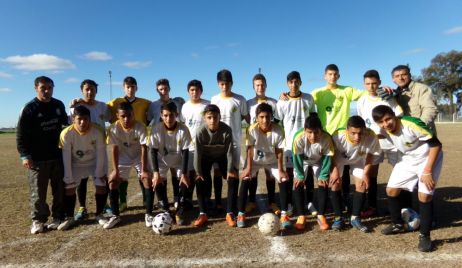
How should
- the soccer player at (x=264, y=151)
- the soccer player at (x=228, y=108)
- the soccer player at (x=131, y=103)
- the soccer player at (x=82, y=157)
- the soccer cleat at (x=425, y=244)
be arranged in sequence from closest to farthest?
the soccer cleat at (x=425, y=244) < the soccer player at (x=82, y=157) < the soccer player at (x=264, y=151) < the soccer player at (x=228, y=108) < the soccer player at (x=131, y=103)

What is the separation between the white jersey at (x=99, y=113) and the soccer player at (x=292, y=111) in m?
2.85

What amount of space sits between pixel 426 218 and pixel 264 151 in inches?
87.4

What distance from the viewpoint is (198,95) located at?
578 cm

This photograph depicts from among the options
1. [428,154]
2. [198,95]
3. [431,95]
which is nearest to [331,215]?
[428,154]

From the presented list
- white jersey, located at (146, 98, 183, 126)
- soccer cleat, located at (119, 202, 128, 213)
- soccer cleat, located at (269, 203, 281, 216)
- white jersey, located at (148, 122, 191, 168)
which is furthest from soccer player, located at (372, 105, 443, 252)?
soccer cleat, located at (119, 202, 128, 213)

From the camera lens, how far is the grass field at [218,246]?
3523 millimetres

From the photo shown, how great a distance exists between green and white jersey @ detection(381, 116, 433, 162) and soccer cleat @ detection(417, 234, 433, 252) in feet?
3.13

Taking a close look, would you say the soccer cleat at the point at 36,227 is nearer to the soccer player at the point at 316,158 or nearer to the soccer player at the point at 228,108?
the soccer player at the point at 228,108

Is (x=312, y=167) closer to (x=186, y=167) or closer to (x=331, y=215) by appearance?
(x=331, y=215)

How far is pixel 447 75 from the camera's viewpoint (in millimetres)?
63844

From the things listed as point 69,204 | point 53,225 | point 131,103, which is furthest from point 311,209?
point 53,225

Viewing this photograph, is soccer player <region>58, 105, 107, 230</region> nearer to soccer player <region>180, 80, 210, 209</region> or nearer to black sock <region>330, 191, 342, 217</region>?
soccer player <region>180, 80, 210, 209</region>

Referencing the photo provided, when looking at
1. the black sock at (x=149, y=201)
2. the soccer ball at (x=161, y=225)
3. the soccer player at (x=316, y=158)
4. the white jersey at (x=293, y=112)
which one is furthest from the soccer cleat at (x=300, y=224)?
the black sock at (x=149, y=201)

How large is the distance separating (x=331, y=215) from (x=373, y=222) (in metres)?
0.61
